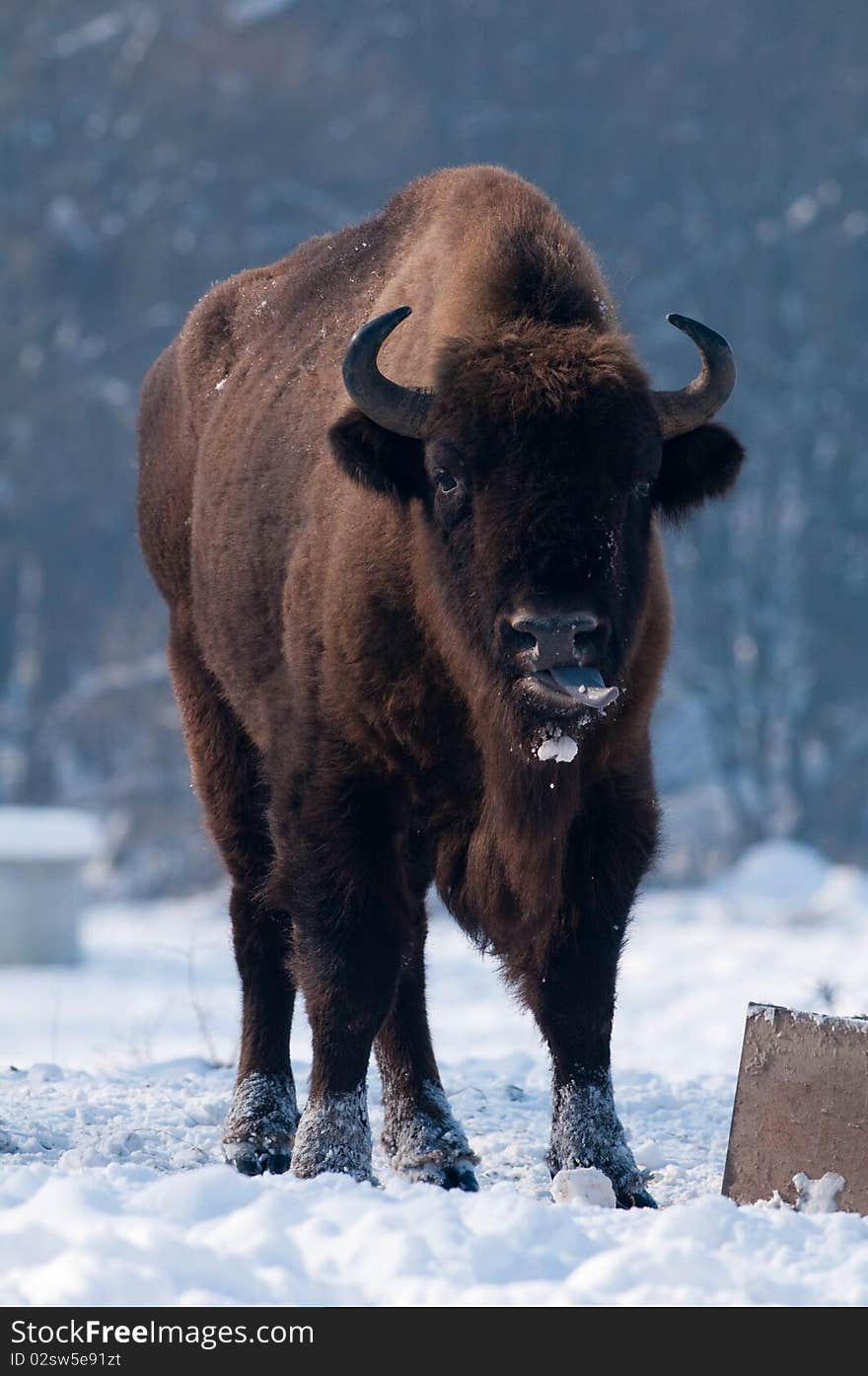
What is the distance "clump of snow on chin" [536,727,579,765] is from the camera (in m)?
4.37

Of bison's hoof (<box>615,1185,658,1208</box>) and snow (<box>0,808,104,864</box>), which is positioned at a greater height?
snow (<box>0,808,104,864</box>)

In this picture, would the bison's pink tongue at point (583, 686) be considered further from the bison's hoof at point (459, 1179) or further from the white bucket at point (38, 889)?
the white bucket at point (38, 889)

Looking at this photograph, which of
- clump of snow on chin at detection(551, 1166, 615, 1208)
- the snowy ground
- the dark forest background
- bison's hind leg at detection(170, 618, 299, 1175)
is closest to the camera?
the snowy ground


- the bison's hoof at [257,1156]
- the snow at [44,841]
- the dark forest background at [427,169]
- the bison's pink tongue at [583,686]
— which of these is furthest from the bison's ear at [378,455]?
A: the dark forest background at [427,169]

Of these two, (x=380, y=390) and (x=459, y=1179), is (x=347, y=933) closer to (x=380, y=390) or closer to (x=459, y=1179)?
(x=459, y=1179)

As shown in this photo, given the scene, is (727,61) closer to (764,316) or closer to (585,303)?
(764,316)

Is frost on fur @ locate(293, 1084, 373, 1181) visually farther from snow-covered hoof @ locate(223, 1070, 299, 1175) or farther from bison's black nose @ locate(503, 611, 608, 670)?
bison's black nose @ locate(503, 611, 608, 670)

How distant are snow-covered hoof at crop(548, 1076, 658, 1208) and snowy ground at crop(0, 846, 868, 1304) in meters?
0.15

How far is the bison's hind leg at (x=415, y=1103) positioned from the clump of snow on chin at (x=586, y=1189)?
1.40ft

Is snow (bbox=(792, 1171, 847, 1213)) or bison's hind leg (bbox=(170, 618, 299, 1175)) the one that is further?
bison's hind leg (bbox=(170, 618, 299, 1175))

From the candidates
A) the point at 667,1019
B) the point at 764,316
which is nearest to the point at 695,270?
the point at 764,316

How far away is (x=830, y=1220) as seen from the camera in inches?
145

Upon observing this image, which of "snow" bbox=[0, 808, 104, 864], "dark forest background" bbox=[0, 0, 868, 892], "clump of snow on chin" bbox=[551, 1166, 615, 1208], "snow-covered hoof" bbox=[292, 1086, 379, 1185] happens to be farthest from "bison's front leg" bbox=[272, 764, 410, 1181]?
"dark forest background" bbox=[0, 0, 868, 892]
